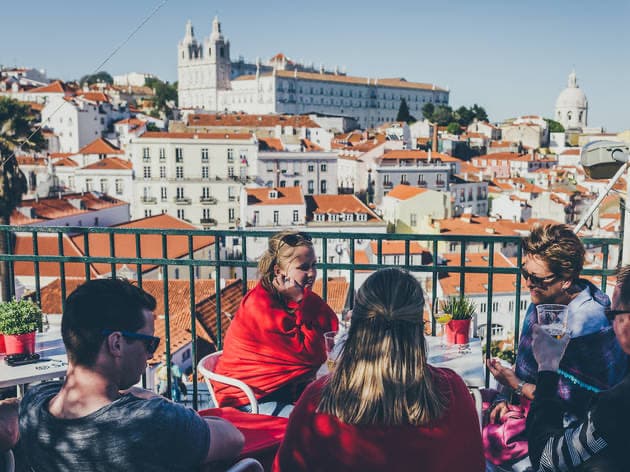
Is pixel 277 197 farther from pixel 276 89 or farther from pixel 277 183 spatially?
pixel 276 89

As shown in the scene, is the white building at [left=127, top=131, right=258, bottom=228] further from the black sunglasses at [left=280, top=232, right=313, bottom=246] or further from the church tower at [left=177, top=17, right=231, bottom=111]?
the church tower at [left=177, top=17, right=231, bottom=111]

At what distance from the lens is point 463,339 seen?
10.2 ft

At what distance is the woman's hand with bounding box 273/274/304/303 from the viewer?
3090 mm

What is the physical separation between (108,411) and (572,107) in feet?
445

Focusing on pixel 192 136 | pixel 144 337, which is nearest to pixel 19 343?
pixel 144 337

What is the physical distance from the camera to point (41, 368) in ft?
10.3

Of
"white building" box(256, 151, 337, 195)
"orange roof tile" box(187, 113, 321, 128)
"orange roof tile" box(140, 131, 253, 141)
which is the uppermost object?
"orange roof tile" box(187, 113, 321, 128)

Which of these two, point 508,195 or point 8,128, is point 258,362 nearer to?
point 8,128

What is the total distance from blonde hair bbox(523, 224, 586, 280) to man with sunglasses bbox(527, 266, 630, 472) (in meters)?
0.49

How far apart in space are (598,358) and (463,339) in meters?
0.75

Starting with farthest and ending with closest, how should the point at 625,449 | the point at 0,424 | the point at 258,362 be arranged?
the point at 258,362 < the point at 0,424 < the point at 625,449

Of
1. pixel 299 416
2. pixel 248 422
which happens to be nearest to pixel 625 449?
pixel 299 416

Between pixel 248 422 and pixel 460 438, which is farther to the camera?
pixel 248 422

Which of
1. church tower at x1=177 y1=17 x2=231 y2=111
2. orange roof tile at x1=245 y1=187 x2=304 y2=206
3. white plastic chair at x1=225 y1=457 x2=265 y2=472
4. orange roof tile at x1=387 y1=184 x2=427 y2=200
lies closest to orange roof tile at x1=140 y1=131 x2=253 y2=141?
orange roof tile at x1=245 y1=187 x2=304 y2=206
